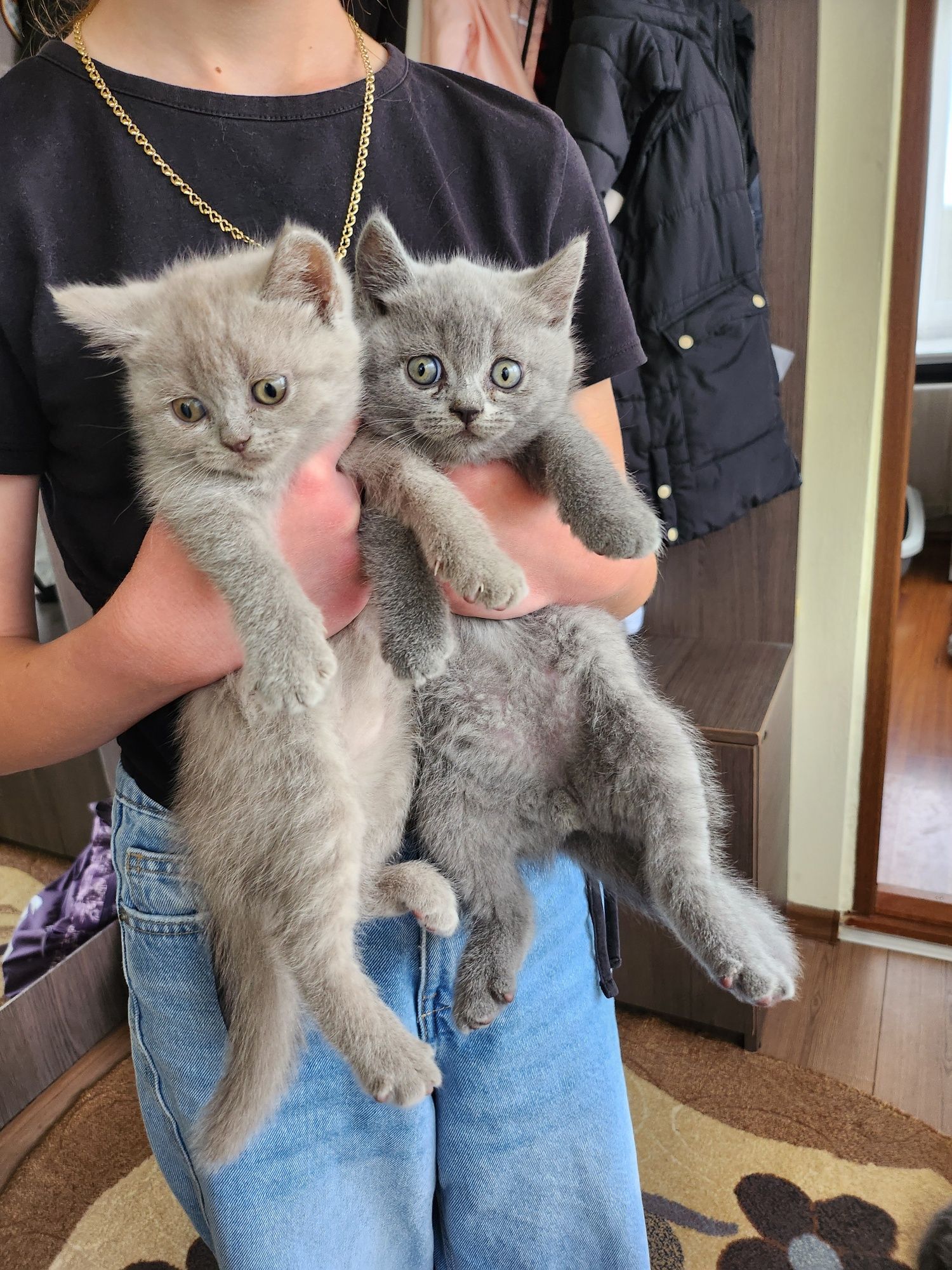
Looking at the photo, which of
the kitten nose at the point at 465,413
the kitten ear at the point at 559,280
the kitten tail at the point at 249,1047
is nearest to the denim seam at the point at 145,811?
the kitten tail at the point at 249,1047

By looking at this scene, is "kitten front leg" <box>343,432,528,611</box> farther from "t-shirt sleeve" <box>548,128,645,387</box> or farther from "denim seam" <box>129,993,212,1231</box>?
"denim seam" <box>129,993,212,1231</box>

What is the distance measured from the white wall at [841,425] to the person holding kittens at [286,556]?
116 cm

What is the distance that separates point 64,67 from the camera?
0.80m

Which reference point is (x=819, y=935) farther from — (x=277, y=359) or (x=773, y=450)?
(x=277, y=359)

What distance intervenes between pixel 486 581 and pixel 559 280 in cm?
33

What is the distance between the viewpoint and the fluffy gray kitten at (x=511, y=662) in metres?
0.85

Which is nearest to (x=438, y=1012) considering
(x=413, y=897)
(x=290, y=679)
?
(x=413, y=897)

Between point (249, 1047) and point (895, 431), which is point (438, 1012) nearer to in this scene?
point (249, 1047)

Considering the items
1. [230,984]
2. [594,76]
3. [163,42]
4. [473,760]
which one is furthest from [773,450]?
[230,984]

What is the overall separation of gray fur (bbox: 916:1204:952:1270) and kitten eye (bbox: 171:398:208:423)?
5.77 feet

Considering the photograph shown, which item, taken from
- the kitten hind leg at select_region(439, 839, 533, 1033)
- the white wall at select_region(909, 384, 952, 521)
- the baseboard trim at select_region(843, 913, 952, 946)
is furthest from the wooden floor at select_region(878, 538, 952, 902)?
the kitten hind leg at select_region(439, 839, 533, 1033)

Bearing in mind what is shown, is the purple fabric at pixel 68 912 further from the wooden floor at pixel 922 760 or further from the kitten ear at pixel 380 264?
the wooden floor at pixel 922 760

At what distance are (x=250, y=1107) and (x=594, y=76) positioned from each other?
176 cm

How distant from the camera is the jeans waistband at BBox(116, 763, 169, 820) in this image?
853 mm
